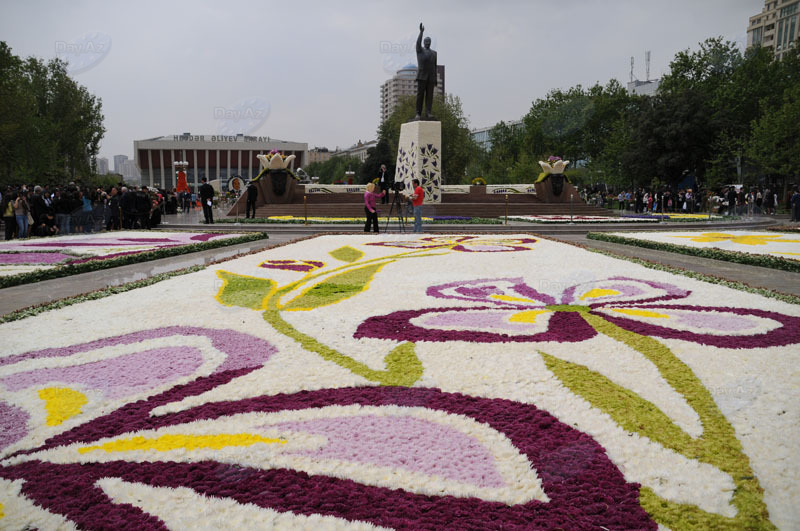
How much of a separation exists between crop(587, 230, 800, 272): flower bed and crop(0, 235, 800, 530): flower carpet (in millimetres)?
4746

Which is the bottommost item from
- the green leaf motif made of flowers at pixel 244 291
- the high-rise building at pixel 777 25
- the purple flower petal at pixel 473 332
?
the purple flower petal at pixel 473 332

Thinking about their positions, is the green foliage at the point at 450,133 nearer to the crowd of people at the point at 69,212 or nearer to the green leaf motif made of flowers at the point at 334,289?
the crowd of people at the point at 69,212

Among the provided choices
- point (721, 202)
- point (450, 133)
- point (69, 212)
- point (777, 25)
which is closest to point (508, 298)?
point (69, 212)

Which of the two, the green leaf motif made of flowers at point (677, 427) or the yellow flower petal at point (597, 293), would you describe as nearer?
the green leaf motif made of flowers at point (677, 427)

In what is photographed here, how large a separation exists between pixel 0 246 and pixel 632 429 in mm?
14435

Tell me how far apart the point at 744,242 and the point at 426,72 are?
17.5 metres

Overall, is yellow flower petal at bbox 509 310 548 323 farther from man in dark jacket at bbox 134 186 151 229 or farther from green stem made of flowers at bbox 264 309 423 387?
man in dark jacket at bbox 134 186 151 229

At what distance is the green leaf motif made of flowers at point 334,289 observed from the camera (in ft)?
22.7

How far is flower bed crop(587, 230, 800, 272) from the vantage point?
35.4 ft

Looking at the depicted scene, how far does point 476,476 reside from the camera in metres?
Result: 2.84

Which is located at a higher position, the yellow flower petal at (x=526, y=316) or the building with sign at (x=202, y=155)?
the building with sign at (x=202, y=155)

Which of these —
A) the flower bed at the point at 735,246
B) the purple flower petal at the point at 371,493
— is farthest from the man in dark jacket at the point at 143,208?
the purple flower petal at the point at 371,493

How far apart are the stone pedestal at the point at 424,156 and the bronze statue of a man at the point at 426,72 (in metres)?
0.98

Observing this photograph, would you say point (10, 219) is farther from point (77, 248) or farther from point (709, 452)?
point (709, 452)
